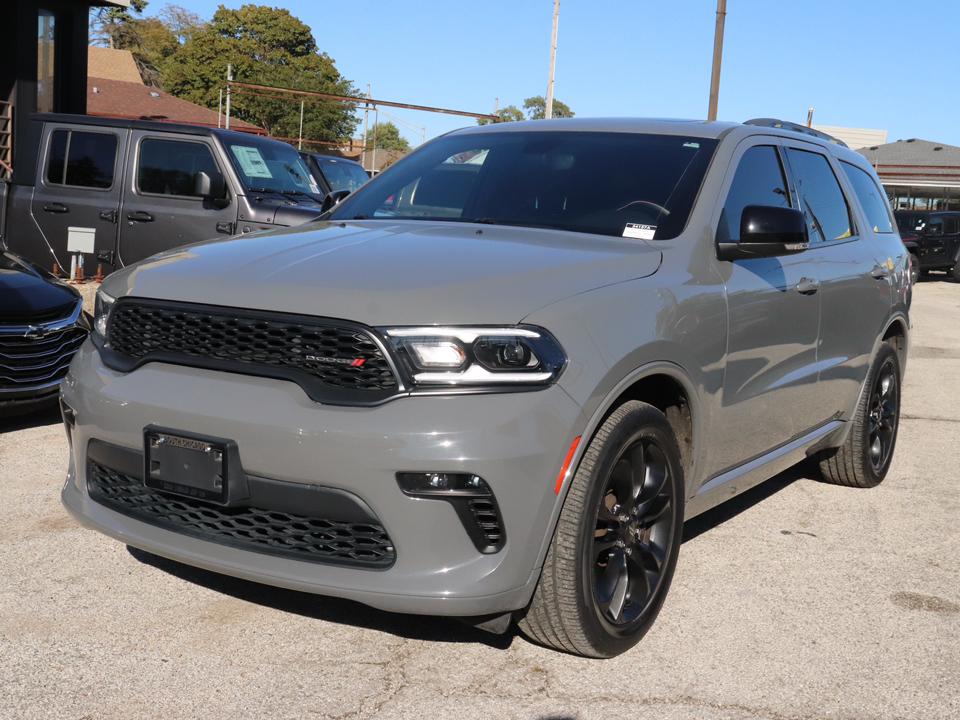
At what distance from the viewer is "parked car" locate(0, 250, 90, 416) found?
594cm

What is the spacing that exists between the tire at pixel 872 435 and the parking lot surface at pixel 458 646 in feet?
2.63

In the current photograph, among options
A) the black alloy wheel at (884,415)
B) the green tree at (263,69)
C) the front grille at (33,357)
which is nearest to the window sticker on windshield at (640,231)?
the black alloy wheel at (884,415)

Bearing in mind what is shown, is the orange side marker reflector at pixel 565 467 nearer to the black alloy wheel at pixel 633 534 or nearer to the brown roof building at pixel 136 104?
the black alloy wheel at pixel 633 534

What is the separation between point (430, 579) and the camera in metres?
2.88

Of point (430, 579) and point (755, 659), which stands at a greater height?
point (430, 579)

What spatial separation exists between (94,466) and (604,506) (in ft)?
5.30

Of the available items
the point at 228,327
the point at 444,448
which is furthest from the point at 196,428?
the point at 444,448

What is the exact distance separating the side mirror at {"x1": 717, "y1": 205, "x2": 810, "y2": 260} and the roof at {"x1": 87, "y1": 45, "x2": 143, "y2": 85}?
184 feet

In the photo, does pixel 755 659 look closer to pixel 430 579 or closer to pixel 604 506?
pixel 604 506

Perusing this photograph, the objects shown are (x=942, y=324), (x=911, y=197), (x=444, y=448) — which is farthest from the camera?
(x=911, y=197)

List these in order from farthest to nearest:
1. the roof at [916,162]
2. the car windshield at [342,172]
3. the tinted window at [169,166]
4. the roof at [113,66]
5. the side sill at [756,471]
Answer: the roof at [113,66]
the roof at [916,162]
the car windshield at [342,172]
the tinted window at [169,166]
the side sill at [756,471]

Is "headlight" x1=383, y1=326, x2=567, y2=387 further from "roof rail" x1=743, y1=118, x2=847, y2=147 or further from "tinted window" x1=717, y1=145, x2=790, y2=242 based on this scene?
"roof rail" x1=743, y1=118, x2=847, y2=147

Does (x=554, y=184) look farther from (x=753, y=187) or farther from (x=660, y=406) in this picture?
(x=660, y=406)

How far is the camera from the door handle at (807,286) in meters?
4.48
